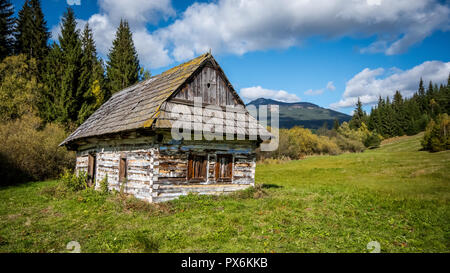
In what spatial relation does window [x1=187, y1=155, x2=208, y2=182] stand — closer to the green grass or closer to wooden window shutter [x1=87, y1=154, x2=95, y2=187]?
the green grass

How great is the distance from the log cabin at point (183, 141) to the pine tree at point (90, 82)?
14.7m

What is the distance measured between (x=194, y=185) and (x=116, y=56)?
30.3 m

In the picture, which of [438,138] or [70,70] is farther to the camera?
[438,138]

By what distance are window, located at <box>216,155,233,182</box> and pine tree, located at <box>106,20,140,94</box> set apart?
26.4 meters

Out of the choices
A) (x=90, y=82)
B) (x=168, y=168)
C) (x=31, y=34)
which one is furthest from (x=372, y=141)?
(x=31, y=34)

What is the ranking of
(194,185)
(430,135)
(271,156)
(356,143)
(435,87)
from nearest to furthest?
(194,185)
(271,156)
(430,135)
(356,143)
(435,87)

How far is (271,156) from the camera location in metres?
36.9

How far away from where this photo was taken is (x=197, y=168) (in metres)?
9.83

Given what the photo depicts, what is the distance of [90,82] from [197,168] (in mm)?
22769

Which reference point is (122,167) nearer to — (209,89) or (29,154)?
(209,89)

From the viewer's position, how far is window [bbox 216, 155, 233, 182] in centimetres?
1045

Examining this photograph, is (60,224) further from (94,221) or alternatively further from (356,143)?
(356,143)

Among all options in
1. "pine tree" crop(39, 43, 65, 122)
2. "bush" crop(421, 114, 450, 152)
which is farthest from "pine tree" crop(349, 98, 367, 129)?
→ "pine tree" crop(39, 43, 65, 122)
